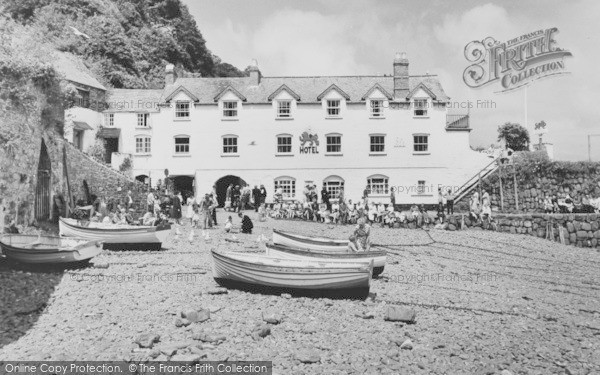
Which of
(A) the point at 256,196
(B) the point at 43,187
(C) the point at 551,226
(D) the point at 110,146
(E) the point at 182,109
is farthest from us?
(D) the point at 110,146

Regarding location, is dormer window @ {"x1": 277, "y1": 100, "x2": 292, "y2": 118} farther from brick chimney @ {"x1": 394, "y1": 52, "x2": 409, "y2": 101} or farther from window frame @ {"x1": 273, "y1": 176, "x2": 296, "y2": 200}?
brick chimney @ {"x1": 394, "y1": 52, "x2": 409, "y2": 101}

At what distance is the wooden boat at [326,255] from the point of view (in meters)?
13.7

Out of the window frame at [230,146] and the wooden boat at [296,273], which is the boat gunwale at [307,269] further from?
the window frame at [230,146]

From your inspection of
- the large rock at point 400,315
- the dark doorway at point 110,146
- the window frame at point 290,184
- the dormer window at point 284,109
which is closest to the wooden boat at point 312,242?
the large rock at point 400,315

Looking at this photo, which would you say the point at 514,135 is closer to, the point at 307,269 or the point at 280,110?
the point at 280,110

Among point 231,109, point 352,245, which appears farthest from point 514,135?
point 352,245

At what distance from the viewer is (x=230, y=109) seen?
35.5 meters

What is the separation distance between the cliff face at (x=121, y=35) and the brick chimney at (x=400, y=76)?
2669 cm

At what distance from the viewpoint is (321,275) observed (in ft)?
40.6

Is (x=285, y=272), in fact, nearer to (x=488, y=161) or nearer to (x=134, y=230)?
(x=134, y=230)

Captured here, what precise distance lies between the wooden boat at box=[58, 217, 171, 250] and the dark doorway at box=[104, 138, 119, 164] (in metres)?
23.0

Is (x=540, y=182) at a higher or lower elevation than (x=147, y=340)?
higher

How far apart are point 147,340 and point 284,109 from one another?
26.9 m

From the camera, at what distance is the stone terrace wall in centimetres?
3119
